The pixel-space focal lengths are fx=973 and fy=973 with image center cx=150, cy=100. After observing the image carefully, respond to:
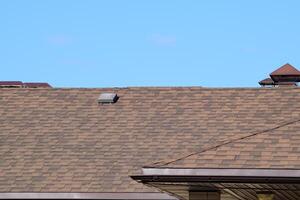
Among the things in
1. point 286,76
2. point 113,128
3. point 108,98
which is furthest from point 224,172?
point 286,76

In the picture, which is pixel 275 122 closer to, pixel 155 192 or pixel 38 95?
pixel 155 192

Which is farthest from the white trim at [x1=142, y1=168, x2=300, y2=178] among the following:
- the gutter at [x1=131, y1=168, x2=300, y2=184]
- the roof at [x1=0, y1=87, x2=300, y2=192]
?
the roof at [x1=0, y1=87, x2=300, y2=192]

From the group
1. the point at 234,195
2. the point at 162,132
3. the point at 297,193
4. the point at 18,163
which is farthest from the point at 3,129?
the point at 297,193

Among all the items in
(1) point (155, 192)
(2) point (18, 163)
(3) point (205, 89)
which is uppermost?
(3) point (205, 89)

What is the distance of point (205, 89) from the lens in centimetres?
2730

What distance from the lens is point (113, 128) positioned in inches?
995

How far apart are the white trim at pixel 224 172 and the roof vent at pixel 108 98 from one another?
12046 millimetres

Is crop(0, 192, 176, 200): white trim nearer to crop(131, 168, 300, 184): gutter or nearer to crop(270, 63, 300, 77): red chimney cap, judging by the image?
crop(131, 168, 300, 184): gutter

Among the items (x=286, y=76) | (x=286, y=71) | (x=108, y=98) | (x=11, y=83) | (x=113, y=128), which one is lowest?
(x=113, y=128)

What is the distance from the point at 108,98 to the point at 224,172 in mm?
12715

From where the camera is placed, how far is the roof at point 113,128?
22859 mm

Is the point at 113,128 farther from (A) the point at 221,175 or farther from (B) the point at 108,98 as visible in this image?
(A) the point at 221,175

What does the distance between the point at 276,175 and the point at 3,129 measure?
42.7 feet

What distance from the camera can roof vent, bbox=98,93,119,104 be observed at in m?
27.0
